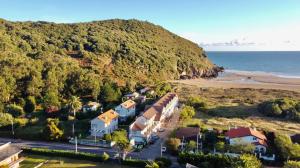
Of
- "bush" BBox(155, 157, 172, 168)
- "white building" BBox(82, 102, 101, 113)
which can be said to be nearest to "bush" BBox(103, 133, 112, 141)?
"bush" BBox(155, 157, 172, 168)

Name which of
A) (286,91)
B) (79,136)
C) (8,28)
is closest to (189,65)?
(286,91)

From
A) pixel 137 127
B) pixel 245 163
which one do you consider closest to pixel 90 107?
pixel 137 127

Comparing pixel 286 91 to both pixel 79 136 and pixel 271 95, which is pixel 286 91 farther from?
pixel 79 136

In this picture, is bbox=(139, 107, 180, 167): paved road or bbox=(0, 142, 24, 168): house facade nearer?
bbox=(0, 142, 24, 168): house facade

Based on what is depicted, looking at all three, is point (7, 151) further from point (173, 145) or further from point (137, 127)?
point (173, 145)

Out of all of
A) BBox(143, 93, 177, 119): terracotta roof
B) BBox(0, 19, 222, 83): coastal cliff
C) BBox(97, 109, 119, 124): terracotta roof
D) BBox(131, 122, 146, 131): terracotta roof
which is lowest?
BBox(131, 122, 146, 131): terracotta roof

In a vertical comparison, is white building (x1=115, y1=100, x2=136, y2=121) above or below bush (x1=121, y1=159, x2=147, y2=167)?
above

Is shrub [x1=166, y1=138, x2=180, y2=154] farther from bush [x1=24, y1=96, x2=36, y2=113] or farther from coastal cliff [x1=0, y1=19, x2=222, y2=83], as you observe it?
coastal cliff [x1=0, y1=19, x2=222, y2=83]
